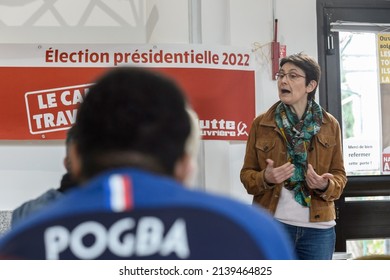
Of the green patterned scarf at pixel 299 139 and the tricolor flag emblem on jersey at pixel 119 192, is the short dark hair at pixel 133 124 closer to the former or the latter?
the tricolor flag emblem on jersey at pixel 119 192

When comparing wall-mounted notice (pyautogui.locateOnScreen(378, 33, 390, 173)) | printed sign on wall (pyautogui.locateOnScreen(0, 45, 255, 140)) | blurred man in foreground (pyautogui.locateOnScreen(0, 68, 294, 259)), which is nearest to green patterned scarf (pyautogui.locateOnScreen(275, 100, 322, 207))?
printed sign on wall (pyautogui.locateOnScreen(0, 45, 255, 140))

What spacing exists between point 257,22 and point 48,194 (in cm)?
147

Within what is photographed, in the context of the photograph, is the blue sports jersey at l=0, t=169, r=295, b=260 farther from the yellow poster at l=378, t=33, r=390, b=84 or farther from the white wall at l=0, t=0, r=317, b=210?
the yellow poster at l=378, t=33, r=390, b=84

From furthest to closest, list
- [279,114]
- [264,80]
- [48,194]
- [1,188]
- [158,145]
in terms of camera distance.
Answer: [264,80], [1,188], [279,114], [48,194], [158,145]

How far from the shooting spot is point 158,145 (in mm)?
476

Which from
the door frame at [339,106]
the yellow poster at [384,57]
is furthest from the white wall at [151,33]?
the yellow poster at [384,57]

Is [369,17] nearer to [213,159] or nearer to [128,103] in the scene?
[213,159]

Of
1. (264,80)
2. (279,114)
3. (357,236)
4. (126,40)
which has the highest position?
(126,40)

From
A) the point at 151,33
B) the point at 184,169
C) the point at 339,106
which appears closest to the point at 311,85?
the point at 339,106

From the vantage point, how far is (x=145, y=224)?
1.51ft

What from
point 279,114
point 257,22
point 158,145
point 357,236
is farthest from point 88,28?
point 158,145

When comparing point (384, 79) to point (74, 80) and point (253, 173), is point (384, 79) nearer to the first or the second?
point (253, 173)

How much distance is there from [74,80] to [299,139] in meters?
0.93

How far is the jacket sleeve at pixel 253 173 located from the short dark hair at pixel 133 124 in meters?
1.01
